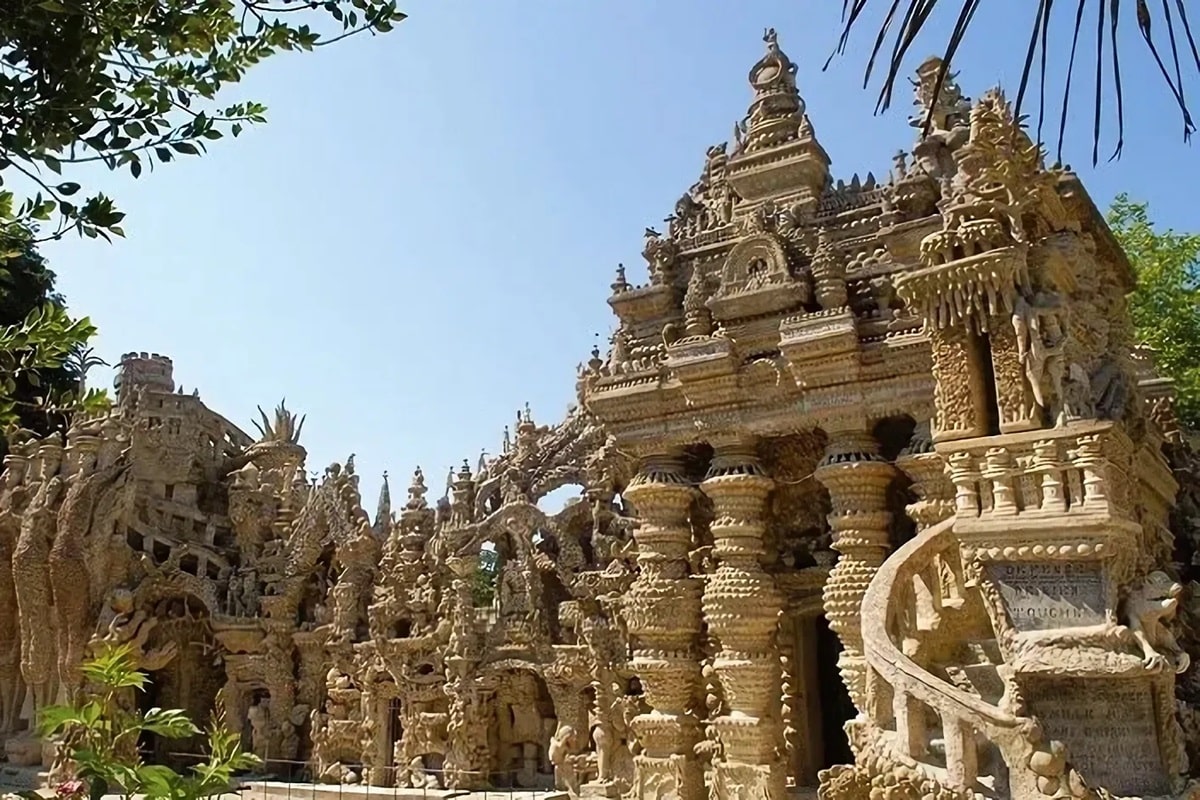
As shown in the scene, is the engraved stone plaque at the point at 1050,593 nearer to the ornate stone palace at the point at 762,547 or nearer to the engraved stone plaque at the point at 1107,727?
the ornate stone palace at the point at 762,547

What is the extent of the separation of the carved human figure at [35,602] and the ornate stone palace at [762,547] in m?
0.08

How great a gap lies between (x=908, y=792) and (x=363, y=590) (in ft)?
40.8

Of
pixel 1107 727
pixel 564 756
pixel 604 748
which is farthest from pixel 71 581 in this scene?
pixel 1107 727

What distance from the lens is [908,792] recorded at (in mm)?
6188

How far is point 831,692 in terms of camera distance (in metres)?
10.3

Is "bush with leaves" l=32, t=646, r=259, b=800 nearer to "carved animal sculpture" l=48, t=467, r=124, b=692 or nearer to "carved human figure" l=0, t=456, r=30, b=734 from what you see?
"carved animal sculpture" l=48, t=467, r=124, b=692

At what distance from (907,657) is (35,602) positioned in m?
17.2

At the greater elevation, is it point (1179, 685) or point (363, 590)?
point (363, 590)

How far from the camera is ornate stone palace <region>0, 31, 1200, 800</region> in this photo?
6.21m

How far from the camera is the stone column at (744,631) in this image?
8938 millimetres

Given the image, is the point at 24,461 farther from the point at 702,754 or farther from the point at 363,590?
the point at 702,754

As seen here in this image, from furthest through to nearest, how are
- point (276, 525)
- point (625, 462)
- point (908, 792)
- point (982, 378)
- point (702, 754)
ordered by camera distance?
1. point (276, 525)
2. point (625, 462)
3. point (702, 754)
4. point (982, 378)
5. point (908, 792)

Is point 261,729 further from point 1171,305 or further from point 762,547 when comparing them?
point 1171,305

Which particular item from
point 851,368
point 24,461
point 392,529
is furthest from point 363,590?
point 851,368
